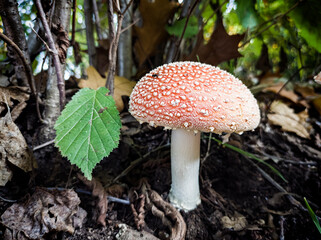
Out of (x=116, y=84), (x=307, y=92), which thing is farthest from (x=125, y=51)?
(x=307, y=92)

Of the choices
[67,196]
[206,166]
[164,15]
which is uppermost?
[164,15]

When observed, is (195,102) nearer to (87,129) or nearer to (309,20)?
(87,129)

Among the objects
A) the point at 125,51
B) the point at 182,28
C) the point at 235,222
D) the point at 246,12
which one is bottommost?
the point at 235,222

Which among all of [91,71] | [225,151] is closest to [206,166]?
[225,151]

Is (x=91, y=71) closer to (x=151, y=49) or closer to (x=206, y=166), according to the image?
(x=151, y=49)

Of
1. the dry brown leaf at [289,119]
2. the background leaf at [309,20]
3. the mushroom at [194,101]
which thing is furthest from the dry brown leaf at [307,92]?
the mushroom at [194,101]

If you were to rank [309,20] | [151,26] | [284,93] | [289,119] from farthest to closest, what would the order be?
[284,93]
[289,119]
[151,26]
[309,20]

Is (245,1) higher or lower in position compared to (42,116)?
higher

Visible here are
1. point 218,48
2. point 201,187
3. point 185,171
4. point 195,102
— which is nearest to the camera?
point 195,102
